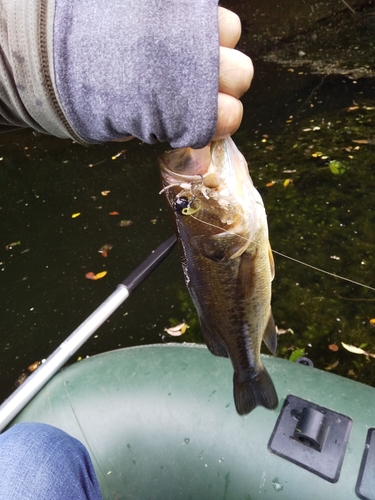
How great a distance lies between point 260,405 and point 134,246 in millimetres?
2924

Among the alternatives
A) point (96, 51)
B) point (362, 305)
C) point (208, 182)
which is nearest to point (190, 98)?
point (96, 51)

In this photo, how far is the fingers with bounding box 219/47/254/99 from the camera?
0.89 meters

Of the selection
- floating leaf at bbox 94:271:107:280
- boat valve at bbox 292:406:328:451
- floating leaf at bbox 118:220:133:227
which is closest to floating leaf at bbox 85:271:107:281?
floating leaf at bbox 94:271:107:280

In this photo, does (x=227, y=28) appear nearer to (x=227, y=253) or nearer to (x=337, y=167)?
(x=227, y=253)

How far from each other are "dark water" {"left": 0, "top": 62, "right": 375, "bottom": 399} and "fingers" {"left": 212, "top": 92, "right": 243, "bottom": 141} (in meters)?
2.57

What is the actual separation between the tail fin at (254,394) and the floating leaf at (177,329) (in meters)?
1.81

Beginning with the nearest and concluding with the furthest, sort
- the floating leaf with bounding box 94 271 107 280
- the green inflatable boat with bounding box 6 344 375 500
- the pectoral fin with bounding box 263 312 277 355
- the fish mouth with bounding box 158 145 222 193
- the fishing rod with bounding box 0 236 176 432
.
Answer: the fish mouth with bounding box 158 145 222 193
the green inflatable boat with bounding box 6 344 375 500
the pectoral fin with bounding box 263 312 277 355
the fishing rod with bounding box 0 236 176 432
the floating leaf with bounding box 94 271 107 280

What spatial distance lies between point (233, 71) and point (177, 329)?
9.57 feet

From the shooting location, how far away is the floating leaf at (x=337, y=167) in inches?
191

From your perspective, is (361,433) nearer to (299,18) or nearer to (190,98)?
(190,98)

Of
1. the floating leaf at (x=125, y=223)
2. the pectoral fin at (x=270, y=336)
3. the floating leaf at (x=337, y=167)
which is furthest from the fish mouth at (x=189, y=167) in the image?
the floating leaf at (x=337, y=167)

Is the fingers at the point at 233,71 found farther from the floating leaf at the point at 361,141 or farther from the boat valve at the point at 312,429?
the floating leaf at the point at 361,141

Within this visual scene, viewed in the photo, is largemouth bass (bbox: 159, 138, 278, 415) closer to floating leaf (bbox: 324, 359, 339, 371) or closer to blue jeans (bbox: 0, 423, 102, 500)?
blue jeans (bbox: 0, 423, 102, 500)

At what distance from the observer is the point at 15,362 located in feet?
11.8
